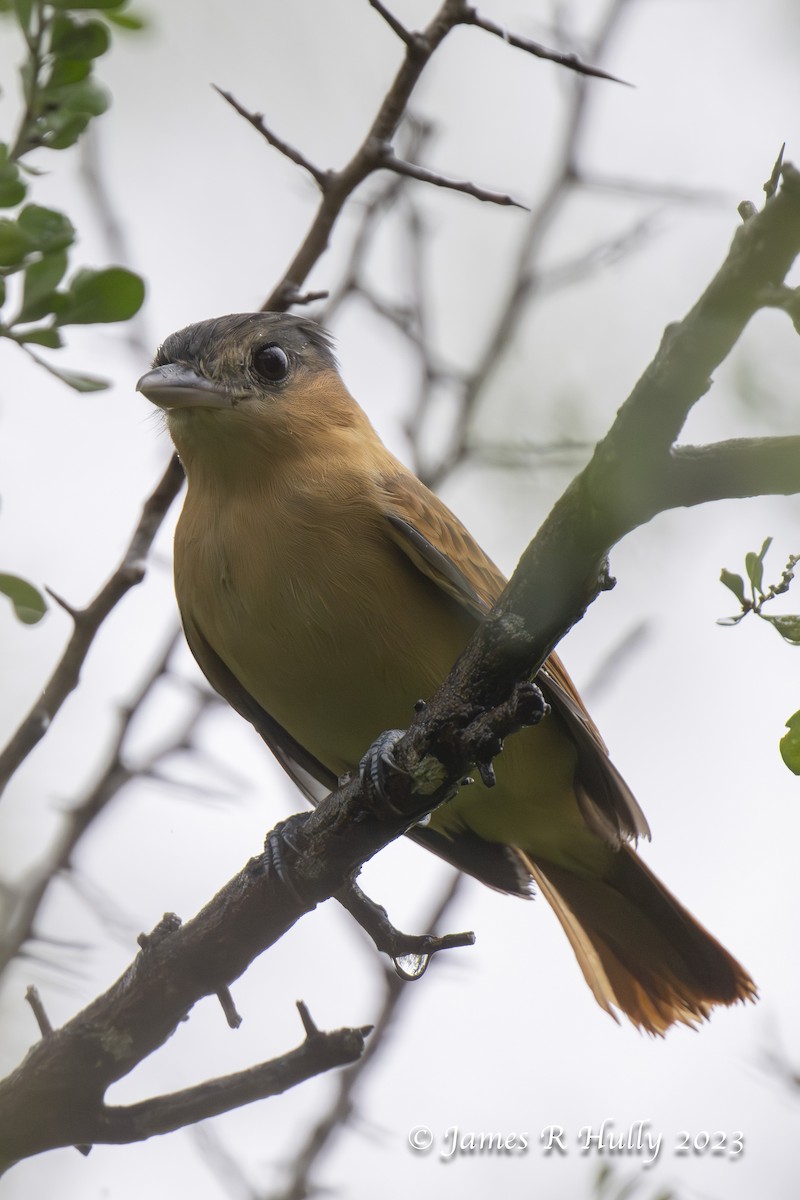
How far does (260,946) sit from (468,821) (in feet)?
5.34

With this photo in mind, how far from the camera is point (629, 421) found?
7.78ft

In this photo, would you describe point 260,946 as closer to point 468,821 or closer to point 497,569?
point 468,821

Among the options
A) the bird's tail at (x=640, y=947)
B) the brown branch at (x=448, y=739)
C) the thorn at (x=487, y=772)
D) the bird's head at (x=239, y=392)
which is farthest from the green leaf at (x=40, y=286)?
the bird's tail at (x=640, y=947)

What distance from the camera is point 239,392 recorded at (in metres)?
4.83

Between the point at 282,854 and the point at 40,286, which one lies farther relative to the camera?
the point at 282,854

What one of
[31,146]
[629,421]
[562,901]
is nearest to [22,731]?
[31,146]

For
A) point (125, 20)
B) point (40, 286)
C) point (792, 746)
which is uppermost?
point (125, 20)

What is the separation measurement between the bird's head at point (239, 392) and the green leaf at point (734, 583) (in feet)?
8.11

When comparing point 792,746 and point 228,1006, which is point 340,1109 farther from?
point 792,746

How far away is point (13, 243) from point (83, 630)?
1080 millimetres

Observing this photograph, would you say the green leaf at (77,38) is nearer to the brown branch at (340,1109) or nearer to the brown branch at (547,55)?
the brown branch at (547,55)

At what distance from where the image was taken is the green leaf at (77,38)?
8.09ft

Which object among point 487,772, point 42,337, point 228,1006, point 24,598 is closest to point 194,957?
point 228,1006

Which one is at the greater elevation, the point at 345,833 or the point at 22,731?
the point at 345,833
